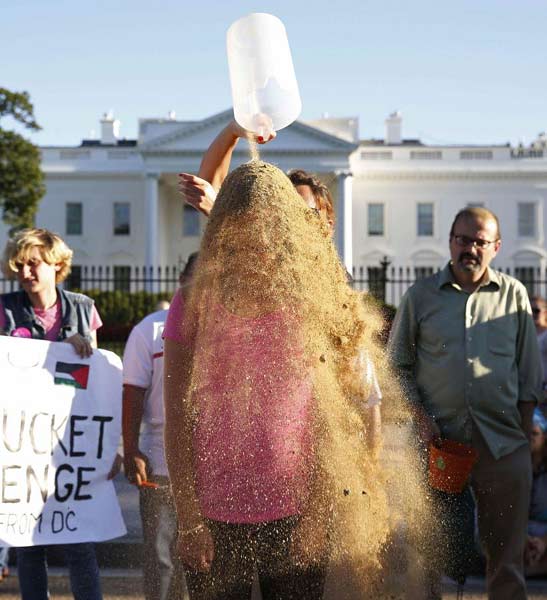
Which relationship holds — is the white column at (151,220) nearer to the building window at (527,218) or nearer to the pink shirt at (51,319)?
the building window at (527,218)

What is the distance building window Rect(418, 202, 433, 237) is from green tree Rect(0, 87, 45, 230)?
26143mm

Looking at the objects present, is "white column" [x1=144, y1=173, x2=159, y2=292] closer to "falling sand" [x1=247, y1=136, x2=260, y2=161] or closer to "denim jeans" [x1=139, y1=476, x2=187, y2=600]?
"denim jeans" [x1=139, y1=476, x2=187, y2=600]

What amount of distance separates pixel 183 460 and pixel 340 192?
2184 inches

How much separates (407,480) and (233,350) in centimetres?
100

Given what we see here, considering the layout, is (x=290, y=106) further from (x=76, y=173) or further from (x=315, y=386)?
(x=76, y=173)

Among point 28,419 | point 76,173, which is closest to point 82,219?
point 76,173

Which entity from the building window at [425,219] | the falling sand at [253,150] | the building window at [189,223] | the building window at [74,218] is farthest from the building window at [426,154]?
the falling sand at [253,150]

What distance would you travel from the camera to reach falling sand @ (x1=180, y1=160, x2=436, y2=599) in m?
2.29

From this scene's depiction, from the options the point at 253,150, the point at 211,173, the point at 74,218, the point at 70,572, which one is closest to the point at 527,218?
the point at 74,218

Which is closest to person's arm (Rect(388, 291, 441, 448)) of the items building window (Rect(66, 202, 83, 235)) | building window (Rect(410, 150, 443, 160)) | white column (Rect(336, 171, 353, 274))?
white column (Rect(336, 171, 353, 274))

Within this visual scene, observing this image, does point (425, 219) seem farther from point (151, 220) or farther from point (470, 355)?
point (470, 355)

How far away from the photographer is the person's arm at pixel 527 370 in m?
4.30

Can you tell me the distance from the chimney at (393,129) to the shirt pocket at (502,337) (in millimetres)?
60020

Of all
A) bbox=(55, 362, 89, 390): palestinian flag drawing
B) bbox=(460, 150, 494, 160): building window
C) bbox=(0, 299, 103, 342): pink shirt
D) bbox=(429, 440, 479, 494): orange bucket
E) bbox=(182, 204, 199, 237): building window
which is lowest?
bbox=(429, 440, 479, 494): orange bucket
